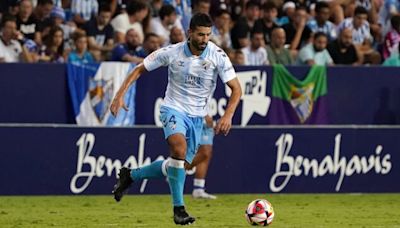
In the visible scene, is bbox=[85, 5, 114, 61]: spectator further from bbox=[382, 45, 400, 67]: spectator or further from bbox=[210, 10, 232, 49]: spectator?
bbox=[382, 45, 400, 67]: spectator

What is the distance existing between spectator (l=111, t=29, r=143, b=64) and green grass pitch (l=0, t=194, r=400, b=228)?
225 centimetres

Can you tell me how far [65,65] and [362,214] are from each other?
5.39 m

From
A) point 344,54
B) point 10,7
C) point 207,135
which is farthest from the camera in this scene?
point 344,54

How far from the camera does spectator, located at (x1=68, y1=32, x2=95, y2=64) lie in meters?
16.5

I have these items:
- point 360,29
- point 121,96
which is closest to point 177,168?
point 121,96

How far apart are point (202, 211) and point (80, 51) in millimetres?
4340

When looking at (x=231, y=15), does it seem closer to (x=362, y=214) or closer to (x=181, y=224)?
(x=362, y=214)

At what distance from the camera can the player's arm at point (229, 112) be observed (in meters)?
10.6

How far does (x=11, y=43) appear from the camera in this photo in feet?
53.4

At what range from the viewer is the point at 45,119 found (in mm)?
16312

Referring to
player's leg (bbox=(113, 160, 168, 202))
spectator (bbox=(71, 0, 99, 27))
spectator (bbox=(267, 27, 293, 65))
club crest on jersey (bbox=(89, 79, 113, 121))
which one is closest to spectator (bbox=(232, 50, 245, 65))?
spectator (bbox=(267, 27, 293, 65))

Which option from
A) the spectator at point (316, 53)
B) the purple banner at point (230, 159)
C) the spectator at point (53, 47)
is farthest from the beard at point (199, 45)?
the spectator at point (316, 53)

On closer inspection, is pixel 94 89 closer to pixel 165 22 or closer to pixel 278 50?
pixel 165 22

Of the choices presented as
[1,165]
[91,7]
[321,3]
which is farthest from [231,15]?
[1,165]
